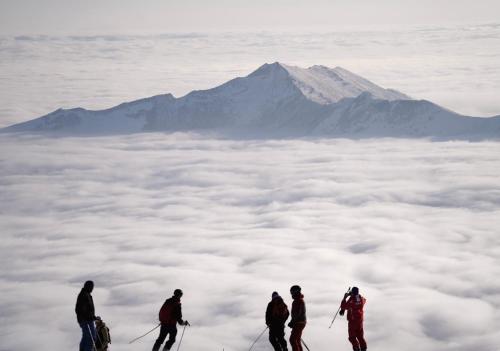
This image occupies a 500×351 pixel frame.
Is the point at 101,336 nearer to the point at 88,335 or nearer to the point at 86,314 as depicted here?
the point at 88,335

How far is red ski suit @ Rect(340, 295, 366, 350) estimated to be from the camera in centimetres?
2223

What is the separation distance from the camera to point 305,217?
171m

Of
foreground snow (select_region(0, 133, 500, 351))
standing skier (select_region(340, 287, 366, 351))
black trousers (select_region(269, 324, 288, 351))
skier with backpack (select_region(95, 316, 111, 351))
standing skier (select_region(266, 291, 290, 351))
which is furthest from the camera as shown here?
foreground snow (select_region(0, 133, 500, 351))

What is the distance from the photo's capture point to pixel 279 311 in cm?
2105

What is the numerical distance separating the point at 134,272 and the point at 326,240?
50.9 meters

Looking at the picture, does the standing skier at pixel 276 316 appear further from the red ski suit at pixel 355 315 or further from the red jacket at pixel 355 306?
the red jacket at pixel 355 306

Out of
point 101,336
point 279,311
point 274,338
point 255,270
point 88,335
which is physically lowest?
point 255,270

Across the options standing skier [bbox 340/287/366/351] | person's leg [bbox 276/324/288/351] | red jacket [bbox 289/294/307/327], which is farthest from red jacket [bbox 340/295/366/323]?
person's leg [bbox 276/324/288/351]

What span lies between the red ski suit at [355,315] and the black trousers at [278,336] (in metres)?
2.24

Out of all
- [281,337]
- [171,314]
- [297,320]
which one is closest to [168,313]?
[171,314]

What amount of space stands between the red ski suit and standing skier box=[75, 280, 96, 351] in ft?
26.9

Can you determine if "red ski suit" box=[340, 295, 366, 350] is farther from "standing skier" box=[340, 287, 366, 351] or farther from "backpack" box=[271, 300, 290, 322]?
"backpack" box=[271, 300, 290, 322]

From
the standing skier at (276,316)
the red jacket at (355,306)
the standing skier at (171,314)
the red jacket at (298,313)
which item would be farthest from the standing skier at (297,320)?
→ the standing skier at (171,314)

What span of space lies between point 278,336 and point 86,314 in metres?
6.21
